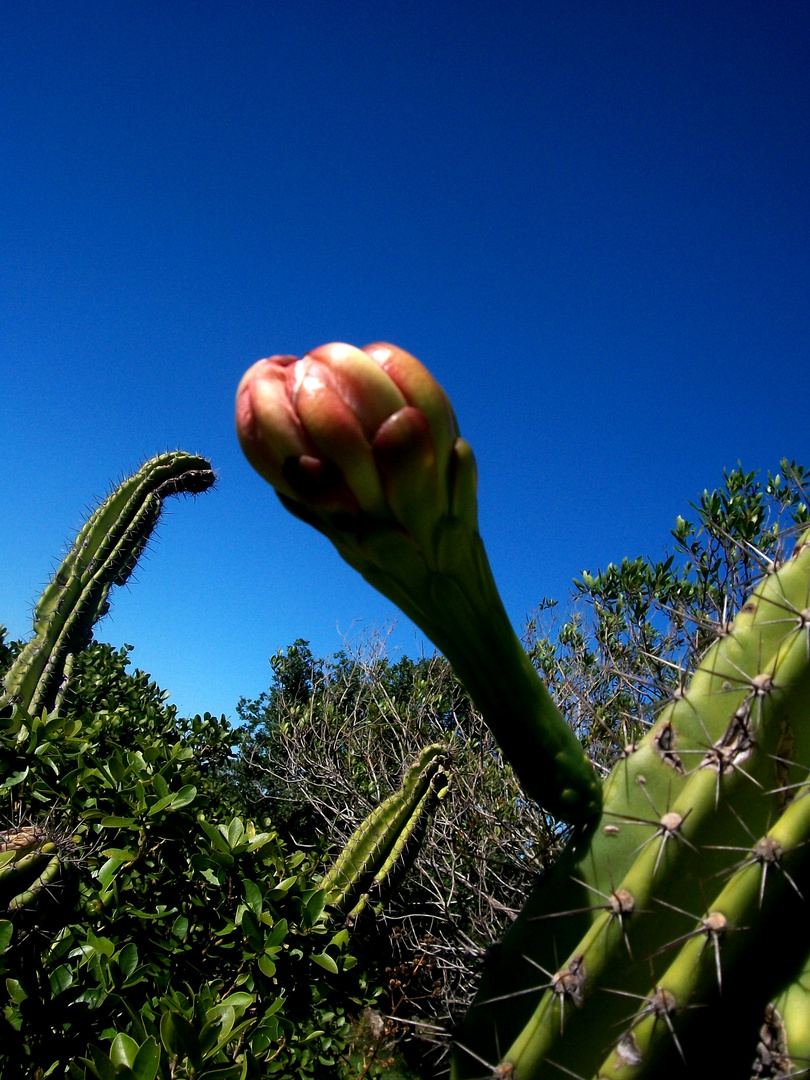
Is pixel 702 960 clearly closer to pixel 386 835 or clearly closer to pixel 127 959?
pixel 127 959

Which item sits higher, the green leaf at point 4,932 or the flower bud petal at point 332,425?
the flower bud petal at point 332,425

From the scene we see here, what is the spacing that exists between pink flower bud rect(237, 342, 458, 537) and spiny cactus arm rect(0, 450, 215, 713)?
5.14 meters

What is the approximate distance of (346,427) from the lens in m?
0.90

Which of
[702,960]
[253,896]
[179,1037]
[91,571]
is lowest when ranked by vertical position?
[179,1037]

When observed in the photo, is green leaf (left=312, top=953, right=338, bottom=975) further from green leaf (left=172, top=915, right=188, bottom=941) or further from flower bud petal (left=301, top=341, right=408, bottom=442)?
flower bud petal (left=301, top=341, right=408, bottom=442)

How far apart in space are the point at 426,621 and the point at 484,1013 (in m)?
0.95

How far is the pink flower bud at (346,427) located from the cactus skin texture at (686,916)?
887 mm

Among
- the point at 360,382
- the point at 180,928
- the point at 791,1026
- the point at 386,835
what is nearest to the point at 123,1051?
the point at 180,928

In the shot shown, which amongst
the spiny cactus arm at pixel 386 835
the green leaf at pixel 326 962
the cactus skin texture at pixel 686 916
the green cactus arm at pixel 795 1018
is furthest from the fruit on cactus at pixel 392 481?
the spiny cactus arm at pixel 386 835

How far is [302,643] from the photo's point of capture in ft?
37.3

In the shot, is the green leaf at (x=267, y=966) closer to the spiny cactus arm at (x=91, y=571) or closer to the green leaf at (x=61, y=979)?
the green leaf at (x=61, y=979)

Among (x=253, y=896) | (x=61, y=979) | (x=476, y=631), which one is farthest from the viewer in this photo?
(x=253, y=896)

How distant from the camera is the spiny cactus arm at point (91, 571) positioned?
5.39 meters

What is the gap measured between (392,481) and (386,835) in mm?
4520
